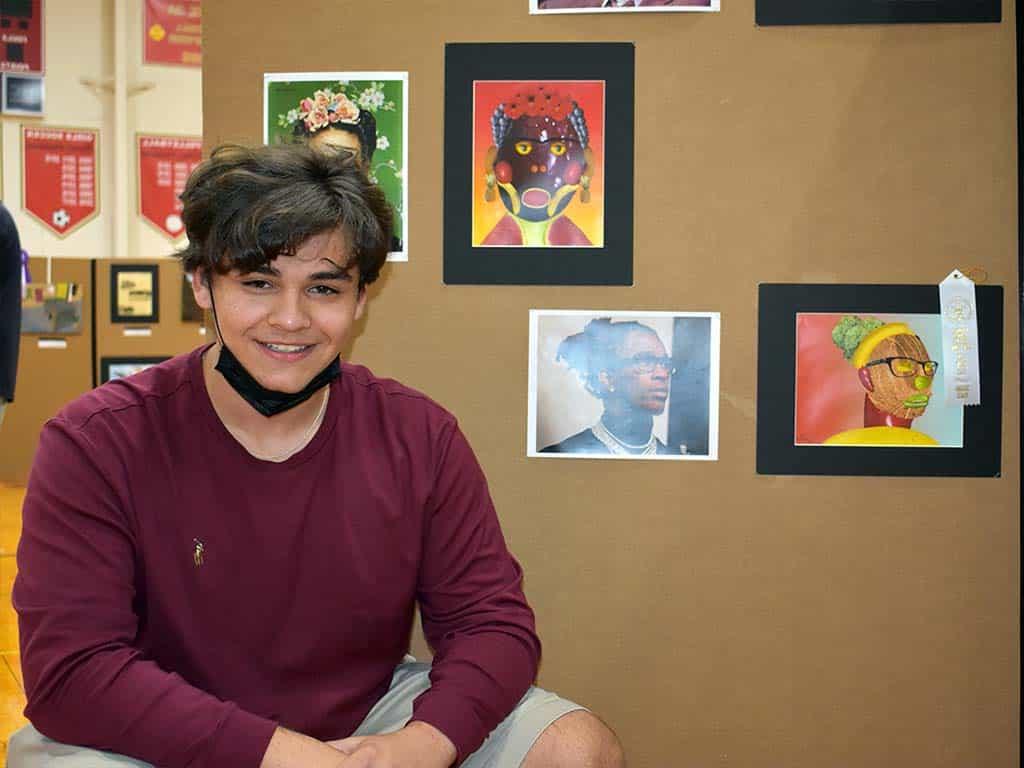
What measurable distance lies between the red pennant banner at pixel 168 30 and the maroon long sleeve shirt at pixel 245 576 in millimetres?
6096

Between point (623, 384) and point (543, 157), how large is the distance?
0.39 metres

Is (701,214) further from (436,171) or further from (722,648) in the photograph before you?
(722,648)

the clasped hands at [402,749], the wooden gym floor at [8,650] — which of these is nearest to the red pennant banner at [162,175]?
the wooden gym floor at [8,650]

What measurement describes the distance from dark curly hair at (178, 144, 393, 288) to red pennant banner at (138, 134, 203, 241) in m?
5.88

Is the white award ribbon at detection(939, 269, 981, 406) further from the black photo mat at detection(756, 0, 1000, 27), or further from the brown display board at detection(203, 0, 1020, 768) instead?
the black photo mat at detection(756, 0, 1000, 27)

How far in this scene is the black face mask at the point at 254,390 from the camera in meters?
1.41

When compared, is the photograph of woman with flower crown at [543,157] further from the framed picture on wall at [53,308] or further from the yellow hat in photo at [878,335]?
the framed picture on wall at [53,308]

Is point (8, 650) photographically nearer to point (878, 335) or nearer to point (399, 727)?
point (399, 727)

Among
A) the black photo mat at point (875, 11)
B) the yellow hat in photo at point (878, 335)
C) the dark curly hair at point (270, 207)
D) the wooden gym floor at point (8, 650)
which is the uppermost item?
the black photo mat at point (875, 11)

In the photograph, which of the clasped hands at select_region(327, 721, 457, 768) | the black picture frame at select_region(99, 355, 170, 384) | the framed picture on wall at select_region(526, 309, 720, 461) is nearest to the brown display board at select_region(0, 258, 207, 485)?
the black picture frame at select_region(99, 355, 170, 384)

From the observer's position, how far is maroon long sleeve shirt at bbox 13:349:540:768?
1.28 meters

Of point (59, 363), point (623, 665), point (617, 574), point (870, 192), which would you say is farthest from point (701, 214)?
point (59, 363)

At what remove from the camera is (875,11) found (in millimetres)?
1778

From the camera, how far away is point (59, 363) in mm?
5965
